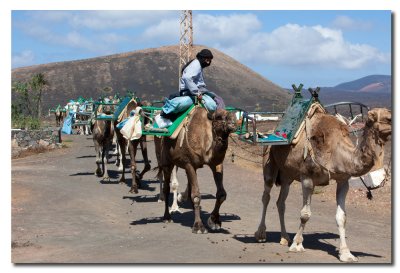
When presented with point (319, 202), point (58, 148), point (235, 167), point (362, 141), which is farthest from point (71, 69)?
point (362, 141)

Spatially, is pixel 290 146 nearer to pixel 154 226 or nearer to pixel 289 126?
pixel 289 126

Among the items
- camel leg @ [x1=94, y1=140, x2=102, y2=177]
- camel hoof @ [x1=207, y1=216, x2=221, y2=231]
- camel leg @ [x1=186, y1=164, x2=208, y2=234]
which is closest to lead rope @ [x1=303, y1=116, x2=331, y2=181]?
camel leg @ [x1=186, y1=164, x2=208, y2=234]

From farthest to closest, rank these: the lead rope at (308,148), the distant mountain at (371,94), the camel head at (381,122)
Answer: the distant mountain at (371,94) → the lead rope at (308,148) → the camel head at (381,122)

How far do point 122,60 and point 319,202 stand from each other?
288 feet

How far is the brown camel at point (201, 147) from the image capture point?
36.0 ft

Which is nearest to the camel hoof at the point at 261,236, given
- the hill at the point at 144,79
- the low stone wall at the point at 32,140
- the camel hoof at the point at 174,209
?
the camel hoof at the point at 174,209

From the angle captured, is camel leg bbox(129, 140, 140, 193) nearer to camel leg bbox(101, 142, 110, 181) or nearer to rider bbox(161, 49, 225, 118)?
camel leg bbox(101, 142, 110, 181)

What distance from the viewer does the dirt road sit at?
956cm

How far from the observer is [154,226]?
12469 mm

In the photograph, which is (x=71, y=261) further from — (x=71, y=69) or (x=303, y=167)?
(x=71, y=69)

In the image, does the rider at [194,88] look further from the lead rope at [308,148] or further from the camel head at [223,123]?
the lead rope at [308,148]

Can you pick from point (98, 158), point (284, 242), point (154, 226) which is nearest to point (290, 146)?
point (284, 242)

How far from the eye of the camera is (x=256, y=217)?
13594mm

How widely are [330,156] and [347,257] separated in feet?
4.85
